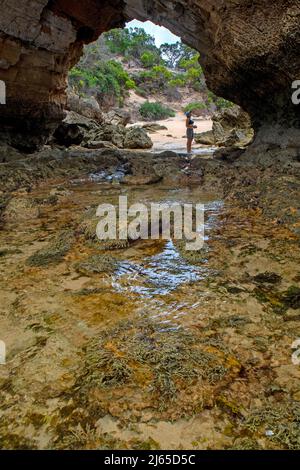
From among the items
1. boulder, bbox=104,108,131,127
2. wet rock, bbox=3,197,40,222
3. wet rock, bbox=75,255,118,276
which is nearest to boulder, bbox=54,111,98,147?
boulder, bbox=104,108,131,127

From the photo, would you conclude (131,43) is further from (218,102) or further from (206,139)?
(206,139)

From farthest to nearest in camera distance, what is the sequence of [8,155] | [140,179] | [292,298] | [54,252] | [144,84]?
[144,84] → [8,155] → [140,179] → [54,252] → [292,298]

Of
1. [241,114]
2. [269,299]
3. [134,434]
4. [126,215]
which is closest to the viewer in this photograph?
[134,434]

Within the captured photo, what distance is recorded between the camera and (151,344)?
224cm

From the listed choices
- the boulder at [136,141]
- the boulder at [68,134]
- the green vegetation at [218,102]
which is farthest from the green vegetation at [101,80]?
the boulder at [68,134]

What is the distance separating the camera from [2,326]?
2.50 m

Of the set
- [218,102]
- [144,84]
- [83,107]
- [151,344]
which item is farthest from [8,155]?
[144,84]

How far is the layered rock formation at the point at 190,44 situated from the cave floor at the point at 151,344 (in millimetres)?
4002

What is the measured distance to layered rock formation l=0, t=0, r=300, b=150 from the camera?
604 centimetres

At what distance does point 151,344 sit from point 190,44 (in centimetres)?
799

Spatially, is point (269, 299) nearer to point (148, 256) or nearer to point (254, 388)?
point (254, 388)

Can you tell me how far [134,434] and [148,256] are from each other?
2.22 meters

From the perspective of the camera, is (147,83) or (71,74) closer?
(71,74)
